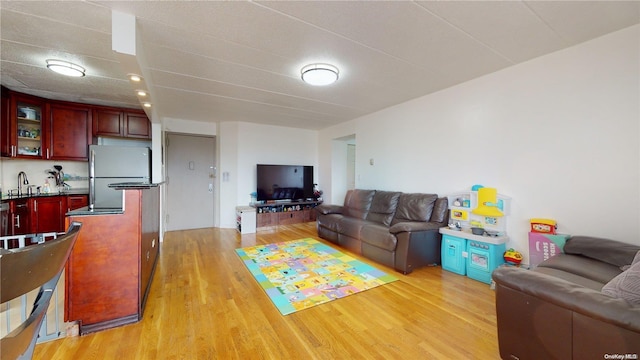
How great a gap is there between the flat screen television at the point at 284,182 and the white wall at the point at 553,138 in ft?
10.1

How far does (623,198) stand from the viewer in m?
2.08

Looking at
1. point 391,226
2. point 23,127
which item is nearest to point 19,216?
point 23,127

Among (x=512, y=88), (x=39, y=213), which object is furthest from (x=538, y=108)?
(x=39, y=213)

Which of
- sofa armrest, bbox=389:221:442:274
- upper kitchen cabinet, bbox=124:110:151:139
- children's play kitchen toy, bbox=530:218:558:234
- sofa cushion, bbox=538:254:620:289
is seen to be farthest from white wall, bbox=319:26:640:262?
upper kitchen cabinet, bbox=124:110:151:139

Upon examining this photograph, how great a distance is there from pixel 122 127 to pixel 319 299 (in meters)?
4.69

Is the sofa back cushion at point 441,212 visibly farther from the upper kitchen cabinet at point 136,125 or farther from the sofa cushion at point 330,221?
the upper kitchen cabinet at point 136,125

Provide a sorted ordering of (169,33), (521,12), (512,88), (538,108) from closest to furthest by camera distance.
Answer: (521,12) < (169,33) < (538,108) < (512,88)

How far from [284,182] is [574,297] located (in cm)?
510

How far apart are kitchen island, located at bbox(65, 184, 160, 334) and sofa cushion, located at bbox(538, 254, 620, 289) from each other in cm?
343

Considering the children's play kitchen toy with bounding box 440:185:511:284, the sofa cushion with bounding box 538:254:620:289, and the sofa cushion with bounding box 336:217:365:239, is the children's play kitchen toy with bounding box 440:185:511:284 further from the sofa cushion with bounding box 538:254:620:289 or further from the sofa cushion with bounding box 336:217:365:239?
the sofa cushion with bounding box 336:217:365:239

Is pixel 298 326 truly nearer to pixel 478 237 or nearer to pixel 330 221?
pixel 478 237

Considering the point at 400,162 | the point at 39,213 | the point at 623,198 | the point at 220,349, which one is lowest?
the point at 220,349

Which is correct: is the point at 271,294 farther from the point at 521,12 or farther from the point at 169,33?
the point at 521,12

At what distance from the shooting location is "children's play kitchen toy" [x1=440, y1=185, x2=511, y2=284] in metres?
2.68
